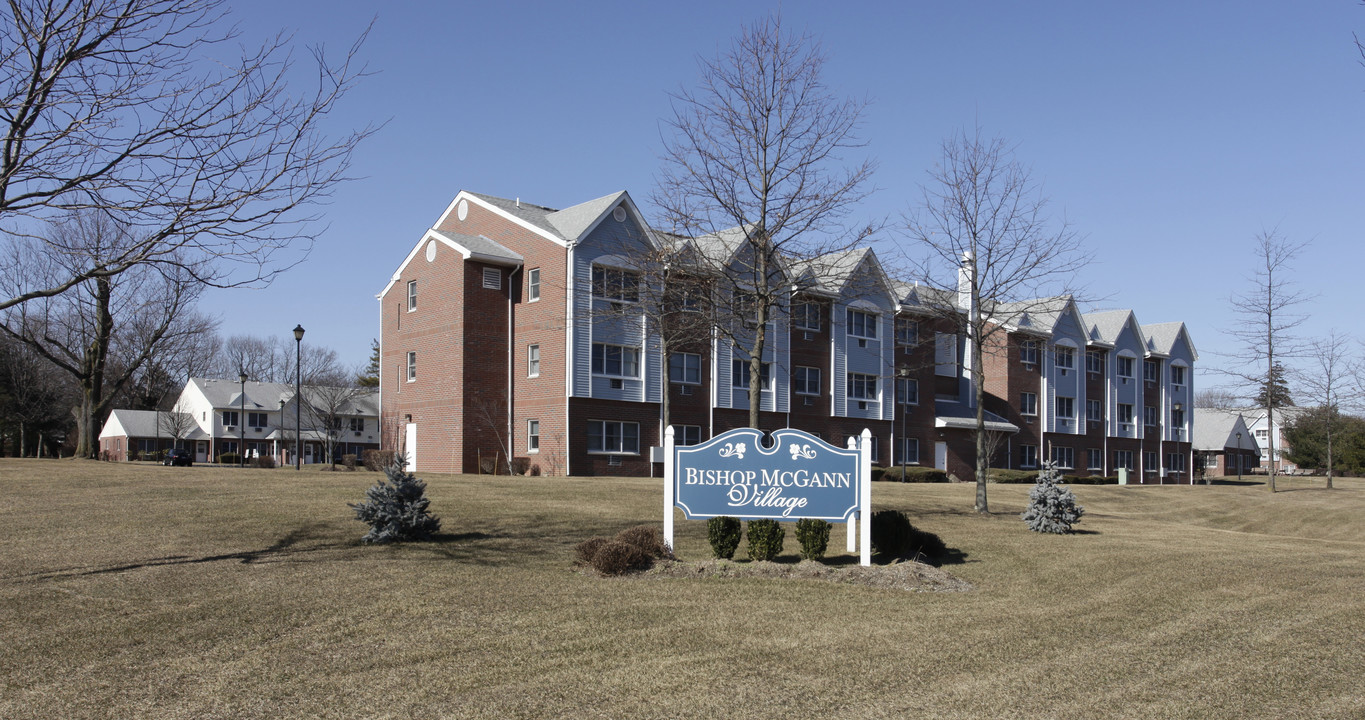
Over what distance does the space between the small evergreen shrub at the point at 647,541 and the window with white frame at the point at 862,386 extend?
110 ft

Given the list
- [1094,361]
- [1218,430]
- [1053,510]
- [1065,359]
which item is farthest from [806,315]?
[1218,430]

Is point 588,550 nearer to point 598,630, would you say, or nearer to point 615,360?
point 598,630

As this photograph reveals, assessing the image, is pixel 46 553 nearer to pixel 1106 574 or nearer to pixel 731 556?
pixel 731 556

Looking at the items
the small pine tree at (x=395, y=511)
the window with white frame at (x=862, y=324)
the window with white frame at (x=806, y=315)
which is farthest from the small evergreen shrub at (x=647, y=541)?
the window with white frame at (x=862, y=324)

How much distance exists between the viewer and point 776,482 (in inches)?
528

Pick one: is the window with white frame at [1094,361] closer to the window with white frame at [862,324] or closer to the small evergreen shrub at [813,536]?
the window with white frame at [862,324]

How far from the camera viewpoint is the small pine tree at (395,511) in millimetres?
14352

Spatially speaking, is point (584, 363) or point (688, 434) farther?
point (688, 434)

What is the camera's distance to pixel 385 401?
142ft

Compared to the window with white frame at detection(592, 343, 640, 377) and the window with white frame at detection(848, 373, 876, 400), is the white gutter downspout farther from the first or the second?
the window with white frame at detection(848, 373, 876, 400)

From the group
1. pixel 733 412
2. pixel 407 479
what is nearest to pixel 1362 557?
pixel 407 479

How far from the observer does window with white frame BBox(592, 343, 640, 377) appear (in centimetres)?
3694

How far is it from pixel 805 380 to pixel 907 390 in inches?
309

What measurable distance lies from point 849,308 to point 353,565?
114ft
